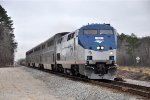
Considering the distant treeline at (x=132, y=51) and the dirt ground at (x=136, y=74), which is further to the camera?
the distant treeline at (x=132, y=51)

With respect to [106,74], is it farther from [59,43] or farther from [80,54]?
[59,43]

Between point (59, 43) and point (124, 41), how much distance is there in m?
88.5

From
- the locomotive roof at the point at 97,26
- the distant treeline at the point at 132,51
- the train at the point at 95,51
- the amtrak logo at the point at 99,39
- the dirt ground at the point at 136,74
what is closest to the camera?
the train at the point at 95,51

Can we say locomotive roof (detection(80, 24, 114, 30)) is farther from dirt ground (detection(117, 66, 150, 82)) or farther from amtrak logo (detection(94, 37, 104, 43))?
dirt ground (detection(117, 66, 150, 82))

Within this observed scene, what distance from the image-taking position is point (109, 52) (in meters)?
25.1

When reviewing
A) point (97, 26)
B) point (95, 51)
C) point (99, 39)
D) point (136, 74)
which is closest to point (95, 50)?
point (95, 51)

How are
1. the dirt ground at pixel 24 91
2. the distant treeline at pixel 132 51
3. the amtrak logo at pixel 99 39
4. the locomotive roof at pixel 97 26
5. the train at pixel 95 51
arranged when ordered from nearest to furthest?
the dirt ground at pixel 24 91, the train at pixel 95 51, the amtrak logo at pixel 99 39, the locomotive roof at pixel 97 26, the distant treeline at pixel 132 51

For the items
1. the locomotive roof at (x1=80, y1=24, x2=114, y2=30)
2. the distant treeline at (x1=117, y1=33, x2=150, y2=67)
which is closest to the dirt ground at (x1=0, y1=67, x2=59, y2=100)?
the locomotive roof at (x1=80, y1=24, x2=114, y2=30)

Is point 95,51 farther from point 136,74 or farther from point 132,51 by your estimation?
point 132,51

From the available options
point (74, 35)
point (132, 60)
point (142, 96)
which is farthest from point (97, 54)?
point (132, 60)

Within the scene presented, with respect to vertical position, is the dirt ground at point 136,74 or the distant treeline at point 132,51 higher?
the distant treeline at point 132,51

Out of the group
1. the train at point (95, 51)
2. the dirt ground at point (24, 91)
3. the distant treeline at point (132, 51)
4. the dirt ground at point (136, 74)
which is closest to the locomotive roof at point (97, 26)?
the train at point (95, 51)

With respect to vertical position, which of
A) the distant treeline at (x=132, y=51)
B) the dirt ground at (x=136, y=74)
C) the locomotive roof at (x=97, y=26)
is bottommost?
the dirt ground at (x=136, y=74)

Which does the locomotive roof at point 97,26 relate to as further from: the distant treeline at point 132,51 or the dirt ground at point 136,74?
the distant treeline at point 132,51
